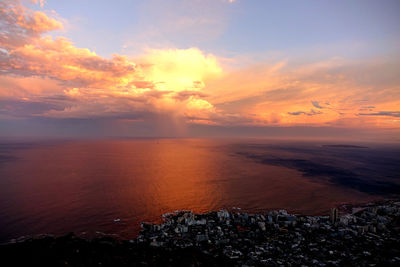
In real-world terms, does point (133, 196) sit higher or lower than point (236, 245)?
lower

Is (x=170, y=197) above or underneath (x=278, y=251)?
underneath

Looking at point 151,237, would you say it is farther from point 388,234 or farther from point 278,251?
point 388,234

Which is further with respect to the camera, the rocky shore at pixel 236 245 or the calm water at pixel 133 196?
the calm water at pixel 133 196

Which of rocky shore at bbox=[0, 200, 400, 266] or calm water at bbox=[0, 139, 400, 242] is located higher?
rocky shore at bbox=[0, 200, 400, 266]

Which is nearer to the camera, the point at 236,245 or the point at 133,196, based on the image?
the point at 236,245

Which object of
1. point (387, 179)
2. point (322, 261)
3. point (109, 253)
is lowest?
point (387, 179)

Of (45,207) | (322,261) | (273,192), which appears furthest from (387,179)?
(45,207)

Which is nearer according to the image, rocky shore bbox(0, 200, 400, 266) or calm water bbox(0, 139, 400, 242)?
rocky shore bbox(0, 200, 400, 266)

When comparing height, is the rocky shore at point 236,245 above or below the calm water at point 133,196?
above
